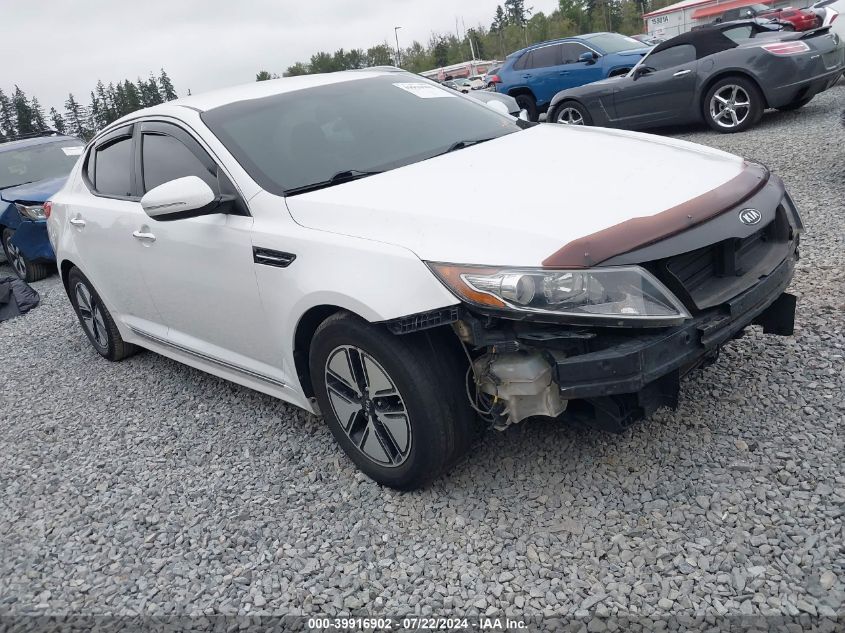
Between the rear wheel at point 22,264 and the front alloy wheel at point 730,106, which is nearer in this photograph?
the rear wheel at point 22,264

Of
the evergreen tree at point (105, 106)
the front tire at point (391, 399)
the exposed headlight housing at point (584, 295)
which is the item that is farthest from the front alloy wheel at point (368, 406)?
the evergreen tree at point (105, 106)

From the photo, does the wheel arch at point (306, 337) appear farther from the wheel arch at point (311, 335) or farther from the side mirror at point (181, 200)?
the side mirror at point (181, 200)

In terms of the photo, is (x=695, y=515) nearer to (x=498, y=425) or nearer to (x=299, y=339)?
(x=498, y=425)

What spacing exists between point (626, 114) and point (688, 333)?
8.52m

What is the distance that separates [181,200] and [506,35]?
79.9 m

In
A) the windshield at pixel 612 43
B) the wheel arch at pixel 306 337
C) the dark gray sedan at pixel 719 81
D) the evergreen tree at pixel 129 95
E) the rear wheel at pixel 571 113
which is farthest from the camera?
the evergreen tree at pixel 129 95

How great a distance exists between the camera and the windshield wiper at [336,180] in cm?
318

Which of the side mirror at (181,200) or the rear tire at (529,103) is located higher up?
the side mirror at (181,200)

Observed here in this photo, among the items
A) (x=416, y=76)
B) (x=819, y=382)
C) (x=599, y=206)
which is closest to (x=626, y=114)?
(x=416, y=76)

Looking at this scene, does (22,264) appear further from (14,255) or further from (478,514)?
(478,514)

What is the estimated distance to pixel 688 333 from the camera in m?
2.47

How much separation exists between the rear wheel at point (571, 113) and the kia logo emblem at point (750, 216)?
838cm

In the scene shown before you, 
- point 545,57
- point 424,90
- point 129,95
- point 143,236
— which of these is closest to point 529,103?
point 545,57

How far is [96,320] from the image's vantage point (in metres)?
5.19
